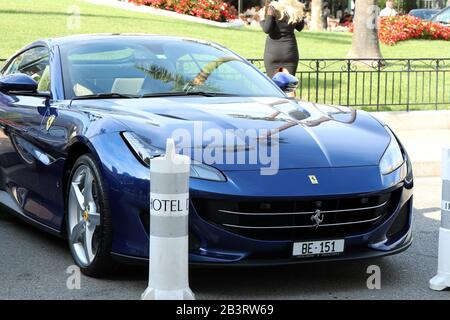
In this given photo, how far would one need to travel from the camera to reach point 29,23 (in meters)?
23.8

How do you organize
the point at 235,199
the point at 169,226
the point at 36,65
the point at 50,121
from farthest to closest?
the point at 36,65 < the point at 50,121 < the point at 235,199 < the point at 169,226

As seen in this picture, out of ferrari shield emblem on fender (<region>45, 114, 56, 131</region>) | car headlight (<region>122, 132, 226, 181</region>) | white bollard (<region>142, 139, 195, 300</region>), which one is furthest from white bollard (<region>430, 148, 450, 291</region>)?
ferrari shield emblem on fender (<region>45, 114, 56, 131</region>)

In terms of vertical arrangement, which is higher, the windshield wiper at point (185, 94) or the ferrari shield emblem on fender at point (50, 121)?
the windshield wiper at point (185, 94)

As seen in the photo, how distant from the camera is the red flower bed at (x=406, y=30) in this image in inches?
1039

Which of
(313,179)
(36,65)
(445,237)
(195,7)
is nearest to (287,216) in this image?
(313,179)

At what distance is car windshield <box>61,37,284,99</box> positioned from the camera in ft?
22.1

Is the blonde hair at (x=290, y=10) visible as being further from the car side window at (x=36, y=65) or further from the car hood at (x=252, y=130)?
the car hood at (x=252, y=130)

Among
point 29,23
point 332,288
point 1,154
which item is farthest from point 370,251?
point 29,23

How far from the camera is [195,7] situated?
2889 cm

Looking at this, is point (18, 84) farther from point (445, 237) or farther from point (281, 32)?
point (281, 32)

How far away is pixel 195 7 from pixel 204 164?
23990 mm

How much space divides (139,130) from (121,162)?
255 millimetres

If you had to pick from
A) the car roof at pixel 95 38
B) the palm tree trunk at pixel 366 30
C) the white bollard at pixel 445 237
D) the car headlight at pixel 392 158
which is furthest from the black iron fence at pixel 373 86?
the white bollard at pixel 445 237

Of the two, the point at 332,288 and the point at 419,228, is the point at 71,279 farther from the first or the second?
the point at 419,228
